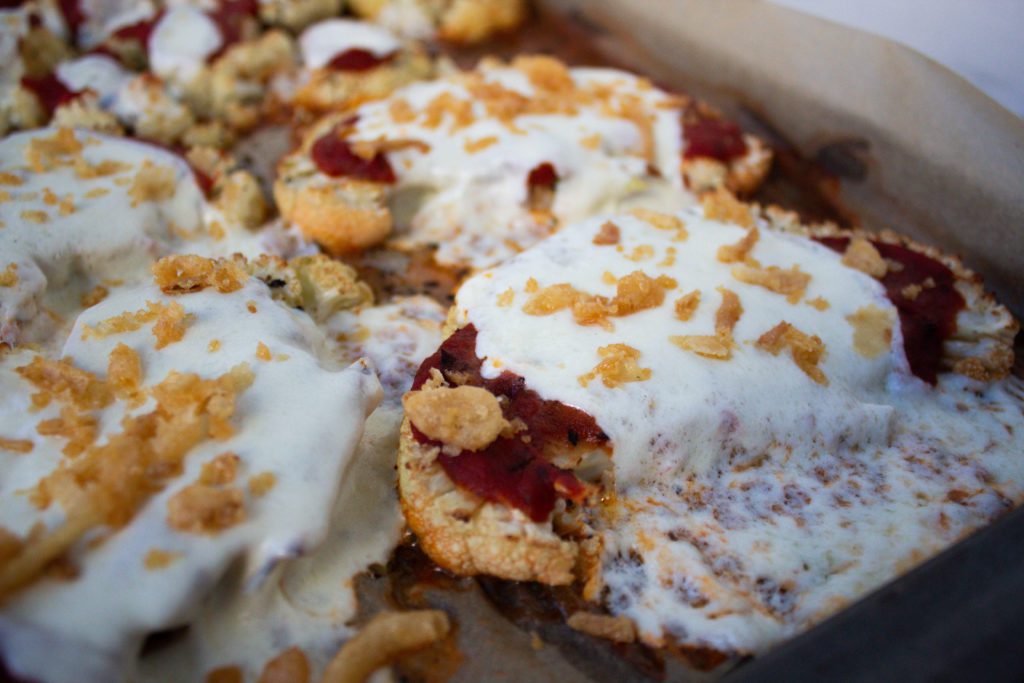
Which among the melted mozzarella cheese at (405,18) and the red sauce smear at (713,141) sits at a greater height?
the red sauce smear at (713,141)

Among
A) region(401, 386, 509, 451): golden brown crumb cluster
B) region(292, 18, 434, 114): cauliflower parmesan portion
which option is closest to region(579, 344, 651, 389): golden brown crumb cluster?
region(401, 386, 509, 451): golden brown crumb cluster

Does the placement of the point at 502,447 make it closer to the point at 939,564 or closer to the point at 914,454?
the point at 939,564

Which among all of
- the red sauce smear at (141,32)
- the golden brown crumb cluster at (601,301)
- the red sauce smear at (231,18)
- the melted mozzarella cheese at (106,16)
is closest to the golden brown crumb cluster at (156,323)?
the golden brown crumb cluster at (601,301)

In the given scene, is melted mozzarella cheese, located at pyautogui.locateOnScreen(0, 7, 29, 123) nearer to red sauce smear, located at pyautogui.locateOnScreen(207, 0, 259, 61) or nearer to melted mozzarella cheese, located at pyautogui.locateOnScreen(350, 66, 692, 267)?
red sauce smear, located at pyautogui.locateOnScreen(207, 0, 259, 61)

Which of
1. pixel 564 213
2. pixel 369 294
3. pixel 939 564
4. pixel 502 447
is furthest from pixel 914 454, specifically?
pixel 369 294

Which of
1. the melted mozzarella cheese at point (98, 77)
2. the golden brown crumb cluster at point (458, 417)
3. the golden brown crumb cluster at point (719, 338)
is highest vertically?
the golden brown crumb cluster at point (719, 338)

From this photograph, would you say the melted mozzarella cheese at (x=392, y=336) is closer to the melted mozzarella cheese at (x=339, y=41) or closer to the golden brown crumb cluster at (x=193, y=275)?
the golden brown crumb cluster at (x=193, y=275)
